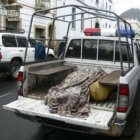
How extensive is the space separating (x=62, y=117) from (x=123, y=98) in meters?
0.96

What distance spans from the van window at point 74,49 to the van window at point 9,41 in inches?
145

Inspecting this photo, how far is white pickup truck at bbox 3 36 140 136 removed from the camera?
10.2 ft

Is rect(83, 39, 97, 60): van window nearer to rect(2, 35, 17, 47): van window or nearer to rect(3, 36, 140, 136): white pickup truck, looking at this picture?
rect(3, 36, 140, 136): white pickup truck

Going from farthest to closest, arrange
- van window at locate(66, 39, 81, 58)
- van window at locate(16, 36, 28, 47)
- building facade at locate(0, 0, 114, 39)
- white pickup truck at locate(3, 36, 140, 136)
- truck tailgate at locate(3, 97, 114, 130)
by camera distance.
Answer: building facade at locate(0, 0, 114, 39) → van window at locate(16, 36, 28, 47) → van window at locate(66, 39, 81, 58) → white pickup truck at locate(3, 36, 140, 136) → truck tailgate at locate(3, 97, 114, 130)

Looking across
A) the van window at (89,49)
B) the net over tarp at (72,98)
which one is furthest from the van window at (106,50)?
the net over tarp at (72,98)

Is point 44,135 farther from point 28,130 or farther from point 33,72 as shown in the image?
point 33,72

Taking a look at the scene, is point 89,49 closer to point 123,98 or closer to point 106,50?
point 106,50

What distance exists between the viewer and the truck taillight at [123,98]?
319cm

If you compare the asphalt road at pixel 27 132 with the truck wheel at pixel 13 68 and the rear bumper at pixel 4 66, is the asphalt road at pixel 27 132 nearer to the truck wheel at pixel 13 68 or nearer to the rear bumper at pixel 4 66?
the rear bumper at pixel 4 66

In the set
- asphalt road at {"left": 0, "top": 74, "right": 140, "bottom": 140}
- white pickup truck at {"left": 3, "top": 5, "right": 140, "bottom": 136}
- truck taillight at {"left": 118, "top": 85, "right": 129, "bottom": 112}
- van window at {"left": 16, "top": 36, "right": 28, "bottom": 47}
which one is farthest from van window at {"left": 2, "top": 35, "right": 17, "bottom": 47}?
truck taillight at {"left": 118, "top": 85, "right": 129, "bottom": 112}

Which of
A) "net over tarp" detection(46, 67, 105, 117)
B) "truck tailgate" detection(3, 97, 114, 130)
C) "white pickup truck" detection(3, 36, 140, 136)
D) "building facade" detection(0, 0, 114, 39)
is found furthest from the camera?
"building facade" detection(0, 0, 114, 39)

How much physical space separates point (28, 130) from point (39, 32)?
15943 millimetres

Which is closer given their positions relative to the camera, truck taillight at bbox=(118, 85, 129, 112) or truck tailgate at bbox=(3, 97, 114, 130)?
truck tailgate at bbox=(3, 97, 114, 130)

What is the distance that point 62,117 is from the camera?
10.3ft
